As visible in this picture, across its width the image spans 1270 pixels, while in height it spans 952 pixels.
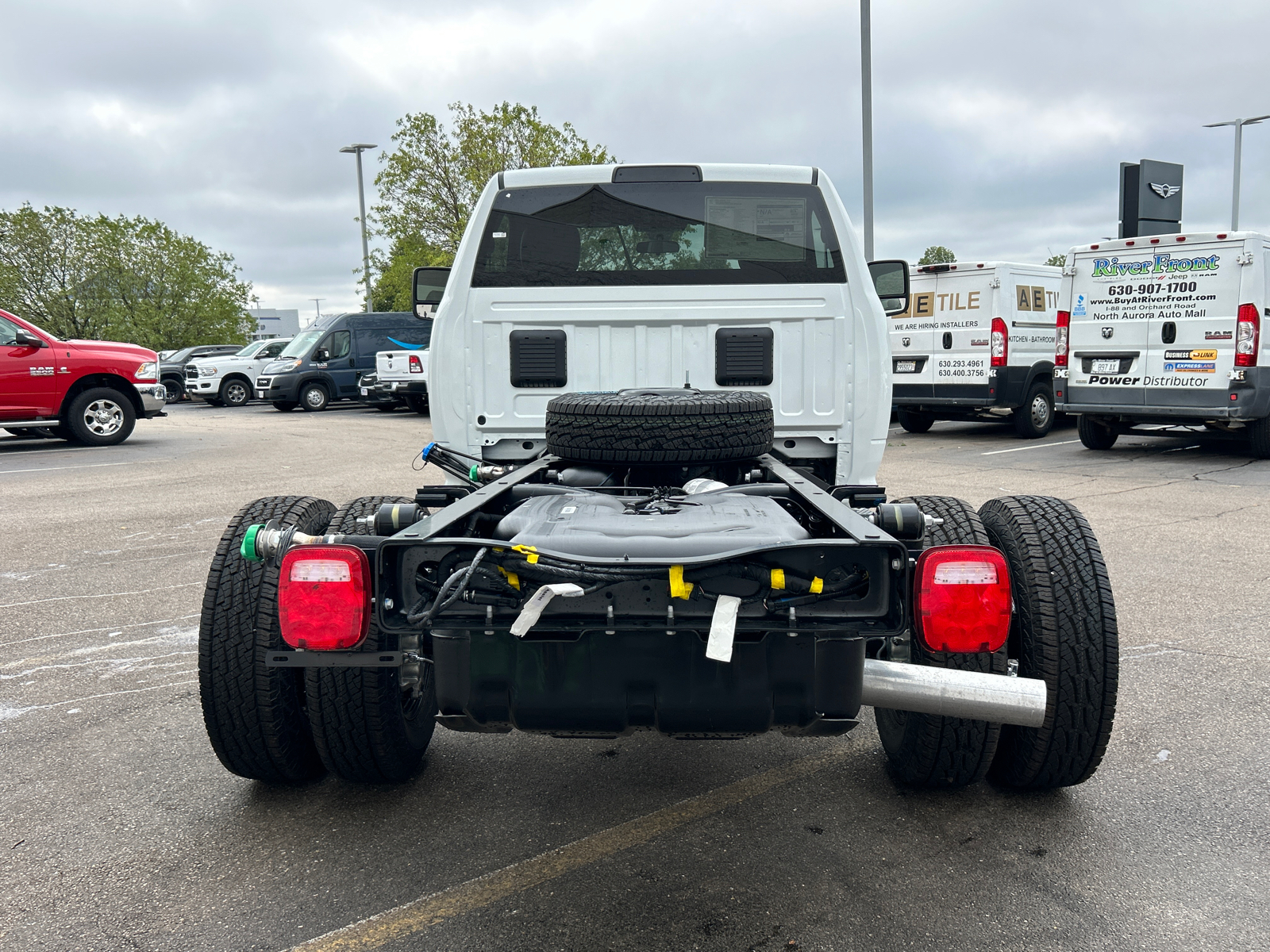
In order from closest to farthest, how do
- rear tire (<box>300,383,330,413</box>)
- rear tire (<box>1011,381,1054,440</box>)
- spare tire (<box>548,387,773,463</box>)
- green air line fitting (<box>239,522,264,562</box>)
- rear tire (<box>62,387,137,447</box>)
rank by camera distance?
green air line fitting (<box>239,522,264,562</box>) → spare tire (<box>548,387,773,463</box>) → rear tire (<box>62,387,137,447</box>) → rear tire (<box>1011,381,1054,440</box>) → rear tire (<box>300,383,330,413</box>)

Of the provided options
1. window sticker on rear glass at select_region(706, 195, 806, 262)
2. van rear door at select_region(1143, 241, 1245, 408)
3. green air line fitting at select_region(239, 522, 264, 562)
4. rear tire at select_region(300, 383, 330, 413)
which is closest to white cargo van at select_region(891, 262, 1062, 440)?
van rear door at select_region(1143, 241, 1245, 408)

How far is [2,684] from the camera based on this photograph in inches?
158

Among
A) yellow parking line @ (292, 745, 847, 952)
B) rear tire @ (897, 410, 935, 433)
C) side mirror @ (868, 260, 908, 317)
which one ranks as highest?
side mirror @ (868, 260, 908, 317)

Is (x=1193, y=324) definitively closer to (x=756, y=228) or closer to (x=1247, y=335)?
(x=1247, y=335)

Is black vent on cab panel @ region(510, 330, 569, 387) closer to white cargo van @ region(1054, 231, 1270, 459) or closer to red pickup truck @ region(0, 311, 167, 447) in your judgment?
white cargo van @ region(1054, 231, 1270, 459)

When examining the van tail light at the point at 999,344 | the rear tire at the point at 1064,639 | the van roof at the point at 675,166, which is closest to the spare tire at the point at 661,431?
the rear tire at the point at 1064,639

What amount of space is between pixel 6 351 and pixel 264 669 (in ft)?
39.1

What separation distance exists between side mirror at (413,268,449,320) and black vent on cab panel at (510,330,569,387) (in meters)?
Answer: 0.74

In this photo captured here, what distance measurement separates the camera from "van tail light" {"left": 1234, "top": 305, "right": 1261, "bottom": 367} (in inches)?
394

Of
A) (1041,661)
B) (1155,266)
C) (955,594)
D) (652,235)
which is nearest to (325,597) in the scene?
(955,594)

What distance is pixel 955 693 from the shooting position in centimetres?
219

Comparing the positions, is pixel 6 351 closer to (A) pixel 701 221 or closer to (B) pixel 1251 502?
(A) pixel 701 221

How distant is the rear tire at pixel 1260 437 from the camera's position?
10.6 m

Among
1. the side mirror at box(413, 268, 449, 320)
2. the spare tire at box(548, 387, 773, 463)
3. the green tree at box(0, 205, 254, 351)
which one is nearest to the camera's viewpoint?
the spare tire at box(548, 387, 773, 463)
